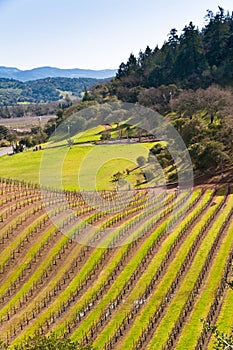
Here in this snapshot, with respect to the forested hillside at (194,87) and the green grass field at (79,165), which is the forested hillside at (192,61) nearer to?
the forested hillside at (194,87)

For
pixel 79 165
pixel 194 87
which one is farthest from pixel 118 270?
pixel 194 87

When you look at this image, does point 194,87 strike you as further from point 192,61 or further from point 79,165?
point 79,165

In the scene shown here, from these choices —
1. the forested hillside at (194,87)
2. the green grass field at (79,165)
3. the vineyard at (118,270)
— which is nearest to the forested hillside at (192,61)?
the forested hillside at (194,87)

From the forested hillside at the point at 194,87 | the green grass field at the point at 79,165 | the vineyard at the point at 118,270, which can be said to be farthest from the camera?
the green grass field at the point at 79,165

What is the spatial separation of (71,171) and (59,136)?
Result: 31509 mm

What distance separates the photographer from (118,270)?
2862 centimetres

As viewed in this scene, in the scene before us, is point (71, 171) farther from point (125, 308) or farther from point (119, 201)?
point (125, 308)

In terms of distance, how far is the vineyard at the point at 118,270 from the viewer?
75.3 ft

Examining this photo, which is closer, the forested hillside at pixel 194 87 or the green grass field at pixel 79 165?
the forested hillside at pixel 194 87

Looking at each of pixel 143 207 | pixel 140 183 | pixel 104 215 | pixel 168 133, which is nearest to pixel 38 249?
pixel 104 215

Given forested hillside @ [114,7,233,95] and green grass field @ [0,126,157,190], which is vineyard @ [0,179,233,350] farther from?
forested hillside @ [114,7,233,95]

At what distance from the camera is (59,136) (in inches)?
3593

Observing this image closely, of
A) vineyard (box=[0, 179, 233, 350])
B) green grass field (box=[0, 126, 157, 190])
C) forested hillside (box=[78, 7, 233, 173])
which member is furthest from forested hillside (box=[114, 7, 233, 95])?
vineyard (box=[0, 179, 233, 350])

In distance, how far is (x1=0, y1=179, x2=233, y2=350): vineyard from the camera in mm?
22938
